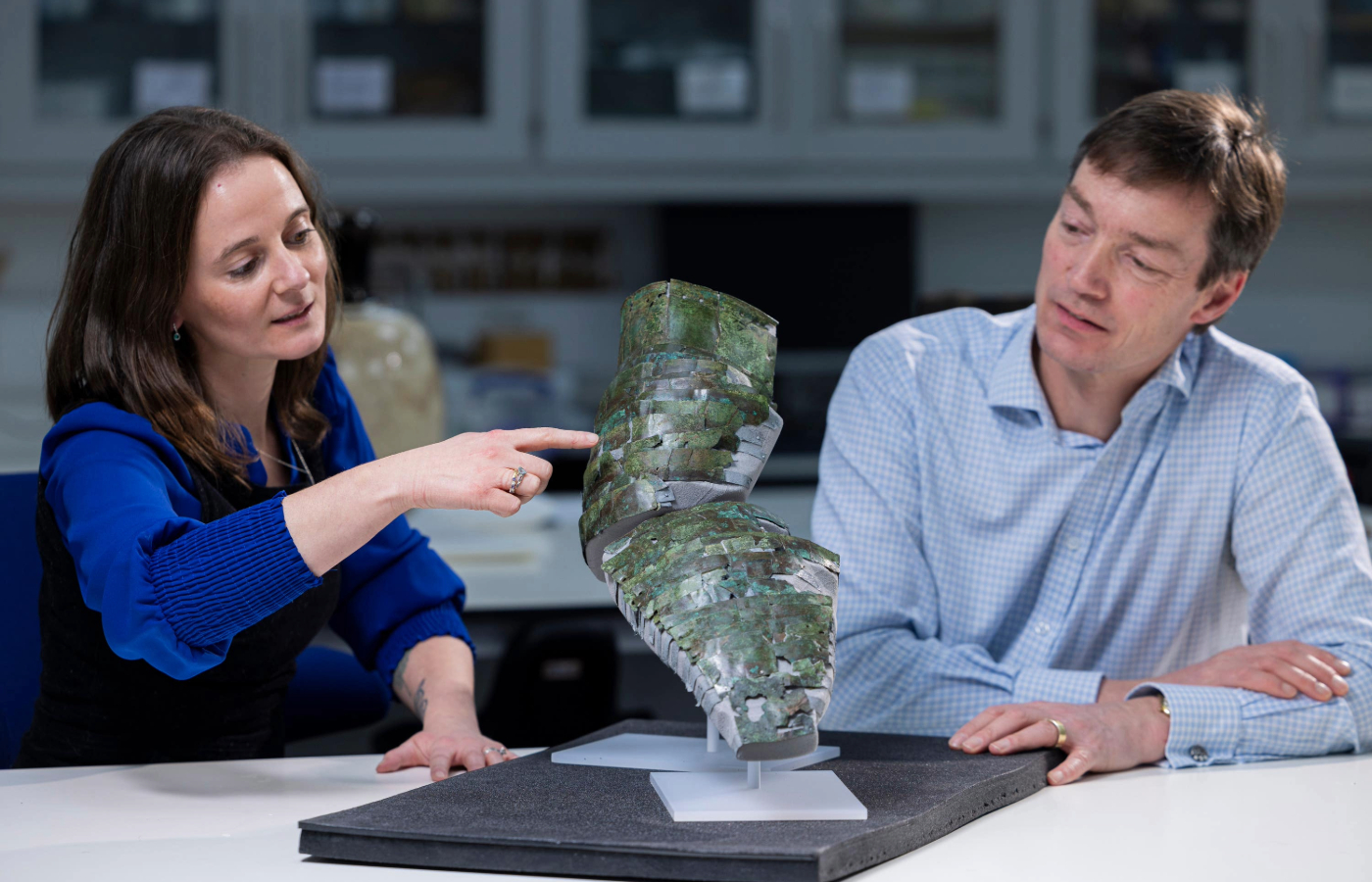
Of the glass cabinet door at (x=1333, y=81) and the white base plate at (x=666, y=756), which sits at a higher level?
the glass cabinet door at (x=1333, y=81)

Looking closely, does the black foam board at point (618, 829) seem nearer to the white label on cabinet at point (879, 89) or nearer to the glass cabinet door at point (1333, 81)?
the white label on cabinet at point (879, 89)

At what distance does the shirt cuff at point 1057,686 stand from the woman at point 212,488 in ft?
1.51

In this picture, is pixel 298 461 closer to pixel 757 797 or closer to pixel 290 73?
pixel 757 797

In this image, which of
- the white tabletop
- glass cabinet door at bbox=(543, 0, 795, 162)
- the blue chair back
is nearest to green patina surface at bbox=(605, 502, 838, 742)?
the white tabletop

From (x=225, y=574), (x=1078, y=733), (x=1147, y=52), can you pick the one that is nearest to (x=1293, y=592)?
(x=1078, y=733)

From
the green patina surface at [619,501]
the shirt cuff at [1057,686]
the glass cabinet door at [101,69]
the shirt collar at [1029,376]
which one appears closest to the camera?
the green patina surface at [619,501]

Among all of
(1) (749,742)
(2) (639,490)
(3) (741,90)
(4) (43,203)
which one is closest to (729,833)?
(1) (749,742)

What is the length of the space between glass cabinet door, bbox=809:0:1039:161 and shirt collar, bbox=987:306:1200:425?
2.10 metres

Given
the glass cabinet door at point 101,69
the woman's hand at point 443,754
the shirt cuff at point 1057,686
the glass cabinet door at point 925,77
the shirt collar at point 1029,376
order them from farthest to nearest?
the glass cabinet door at point 925,77
the glass cabinet door at point 101,69
the shirt collar at point 1029,376
the shirt cuff at point 1057,686
the woman's hand at point 443,754

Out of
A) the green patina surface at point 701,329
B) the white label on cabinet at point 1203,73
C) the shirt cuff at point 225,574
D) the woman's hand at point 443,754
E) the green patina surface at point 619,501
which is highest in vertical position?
the white label on cabinet at point 1203,73

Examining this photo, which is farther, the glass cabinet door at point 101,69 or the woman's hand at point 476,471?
the glass cabinet door at point 101,69

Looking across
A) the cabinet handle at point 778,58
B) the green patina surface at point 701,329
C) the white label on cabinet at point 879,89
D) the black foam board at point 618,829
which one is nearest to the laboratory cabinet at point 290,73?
the cabinet handle at point 778,58

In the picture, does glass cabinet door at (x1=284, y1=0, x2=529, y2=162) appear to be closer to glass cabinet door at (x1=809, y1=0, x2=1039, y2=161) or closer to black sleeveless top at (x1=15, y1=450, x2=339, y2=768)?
glass cabinet door at (x1=809, y1=0, x2=1039, y2=161)

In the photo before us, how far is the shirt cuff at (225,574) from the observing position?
2.96 feet
